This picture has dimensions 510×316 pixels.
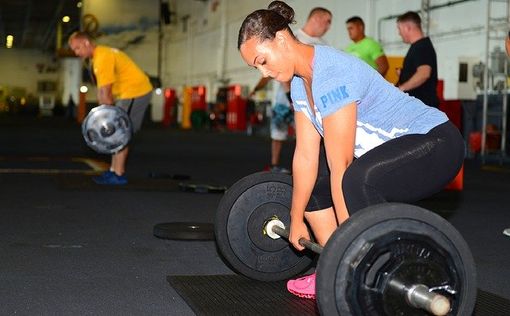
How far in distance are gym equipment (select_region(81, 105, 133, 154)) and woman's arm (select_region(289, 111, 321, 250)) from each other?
3.44m

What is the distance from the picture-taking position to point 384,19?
42.4 ft

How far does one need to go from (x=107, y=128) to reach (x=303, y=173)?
3486 millimetres

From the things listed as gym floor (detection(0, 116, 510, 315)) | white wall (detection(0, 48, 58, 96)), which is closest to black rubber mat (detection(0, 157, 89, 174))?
gym floor (detection(0, 116, 510, 315))

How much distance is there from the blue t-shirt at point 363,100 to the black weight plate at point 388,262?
1.07 ft

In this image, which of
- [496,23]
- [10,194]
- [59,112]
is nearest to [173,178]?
[10,194]

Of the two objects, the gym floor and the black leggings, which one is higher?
the black leggings

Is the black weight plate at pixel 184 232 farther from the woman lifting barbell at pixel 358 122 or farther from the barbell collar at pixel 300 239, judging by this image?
→ the woman lifting barbell at pixel 358 122

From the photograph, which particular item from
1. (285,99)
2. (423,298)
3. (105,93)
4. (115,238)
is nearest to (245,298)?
(423,298)

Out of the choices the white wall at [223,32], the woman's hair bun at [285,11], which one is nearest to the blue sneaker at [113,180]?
the woman's hair bun at [285,11]

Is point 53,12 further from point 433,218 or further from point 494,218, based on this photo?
point 433,218

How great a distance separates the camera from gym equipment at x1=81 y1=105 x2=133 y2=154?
18.4 feet

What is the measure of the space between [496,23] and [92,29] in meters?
17.1

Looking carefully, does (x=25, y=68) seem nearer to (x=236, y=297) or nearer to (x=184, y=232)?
(x=184, y=232)

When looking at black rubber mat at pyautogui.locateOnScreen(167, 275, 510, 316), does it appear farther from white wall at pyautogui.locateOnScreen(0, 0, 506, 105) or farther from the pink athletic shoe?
white wall at pyautogui.locateOnScreen(0, 0, 506, 105)
